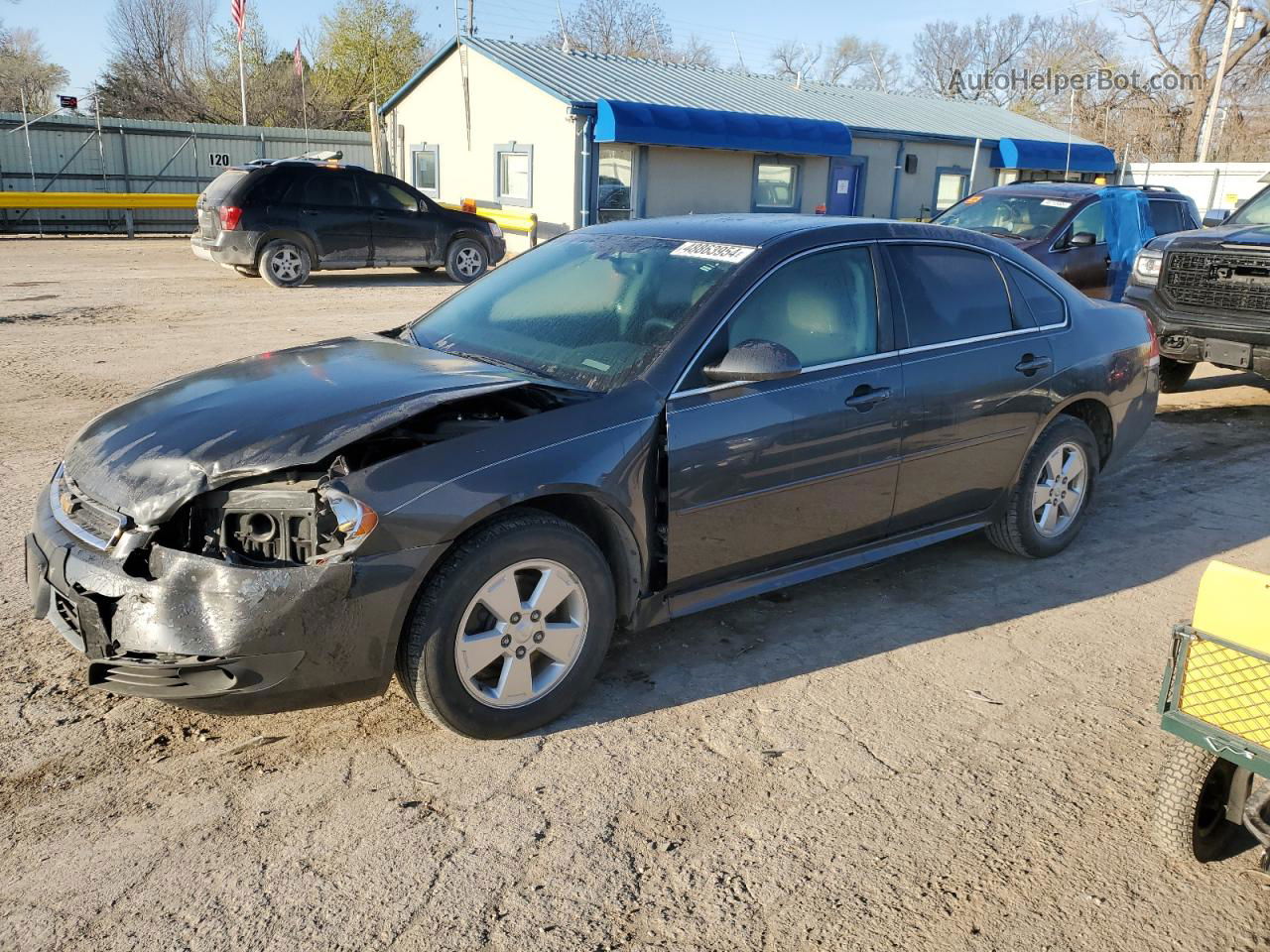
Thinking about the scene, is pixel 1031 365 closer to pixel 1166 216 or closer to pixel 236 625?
pixel 236 625

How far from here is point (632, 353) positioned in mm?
3902

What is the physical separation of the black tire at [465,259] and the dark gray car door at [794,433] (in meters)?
13.0

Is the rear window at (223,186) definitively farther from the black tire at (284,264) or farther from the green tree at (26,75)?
the green tree at (26,75)

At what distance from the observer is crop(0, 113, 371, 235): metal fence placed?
2325 centimetres

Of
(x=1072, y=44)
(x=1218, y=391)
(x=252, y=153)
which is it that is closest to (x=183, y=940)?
(x=1218, y=391)

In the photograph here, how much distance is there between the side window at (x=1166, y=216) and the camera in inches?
467

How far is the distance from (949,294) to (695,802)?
2.70 metres

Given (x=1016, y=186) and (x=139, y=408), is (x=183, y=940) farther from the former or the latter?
(x=1016, y=186)

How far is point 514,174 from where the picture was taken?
22469 mm

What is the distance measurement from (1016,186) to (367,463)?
35.3ft

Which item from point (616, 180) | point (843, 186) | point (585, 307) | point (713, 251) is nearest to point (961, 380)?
point (713, 251)

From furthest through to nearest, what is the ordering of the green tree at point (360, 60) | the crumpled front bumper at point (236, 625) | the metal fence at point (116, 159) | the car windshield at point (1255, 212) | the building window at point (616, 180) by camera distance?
the green tree at point (360, 60) < the metal fence at point (116, 159) < the building window at point (616, 180) < the car windshield at point (1255, 212) < the crumpled front bumper at point (236, 625)

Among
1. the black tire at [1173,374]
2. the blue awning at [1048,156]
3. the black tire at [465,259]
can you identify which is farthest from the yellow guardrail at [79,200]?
the blue awning at [1048,156]
